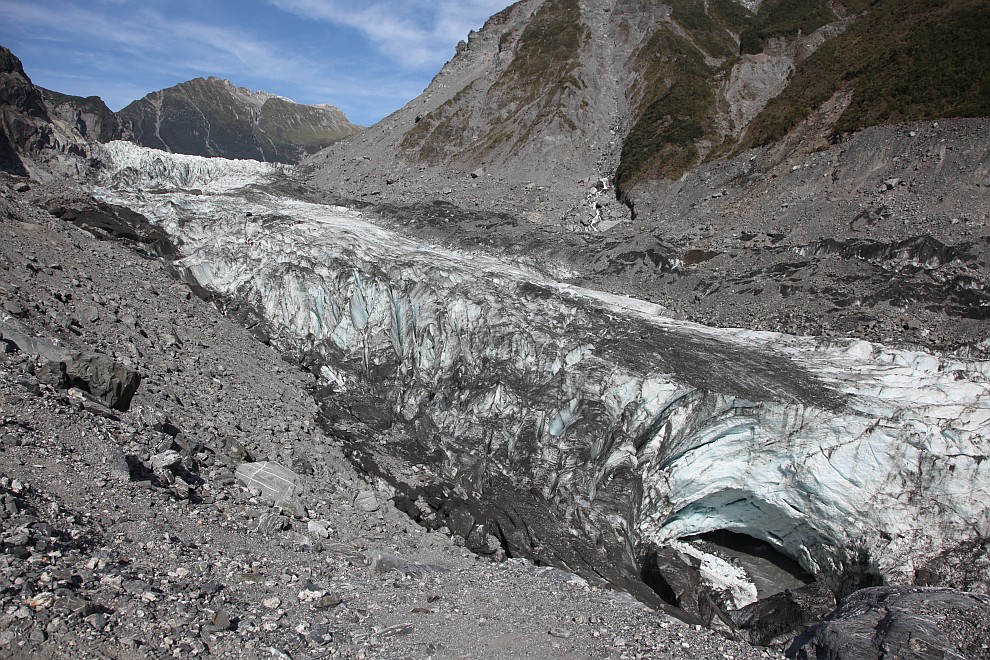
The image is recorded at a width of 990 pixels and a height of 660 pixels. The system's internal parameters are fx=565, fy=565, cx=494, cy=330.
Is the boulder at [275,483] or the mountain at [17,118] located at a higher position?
the mountain at [17,118]

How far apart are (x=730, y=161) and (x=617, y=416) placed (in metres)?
25.5

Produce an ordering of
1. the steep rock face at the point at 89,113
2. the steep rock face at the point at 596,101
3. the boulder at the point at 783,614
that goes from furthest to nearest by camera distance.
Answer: the steep rock face at the point at 89,113 < the steep rock face at the point at 596,101 < the boulder at the point at 783,614

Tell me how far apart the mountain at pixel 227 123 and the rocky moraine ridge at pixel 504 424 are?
404 feet

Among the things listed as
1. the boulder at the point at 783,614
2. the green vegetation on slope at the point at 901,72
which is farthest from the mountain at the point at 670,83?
the boulder at the point at 783,614

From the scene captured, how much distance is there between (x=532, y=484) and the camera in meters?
15.4

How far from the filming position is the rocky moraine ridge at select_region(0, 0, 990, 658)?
8469 mm

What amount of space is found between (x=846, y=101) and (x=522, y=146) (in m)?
21.9

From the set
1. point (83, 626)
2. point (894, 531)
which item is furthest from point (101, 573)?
point (894, 531)

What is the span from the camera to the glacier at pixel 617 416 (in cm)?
1298

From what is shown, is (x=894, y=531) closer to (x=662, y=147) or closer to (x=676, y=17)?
(x=662, y=147)

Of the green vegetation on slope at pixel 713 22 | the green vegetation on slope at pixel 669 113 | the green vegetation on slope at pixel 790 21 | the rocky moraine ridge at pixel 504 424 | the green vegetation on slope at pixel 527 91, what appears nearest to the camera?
the rocky moraine ridge at pixel 504 424

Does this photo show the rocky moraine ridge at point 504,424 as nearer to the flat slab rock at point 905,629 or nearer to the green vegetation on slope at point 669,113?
the flat slab rock at point 905,629

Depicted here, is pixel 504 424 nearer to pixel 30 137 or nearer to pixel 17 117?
pixel 30 137

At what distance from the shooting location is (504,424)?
16.2 metres
